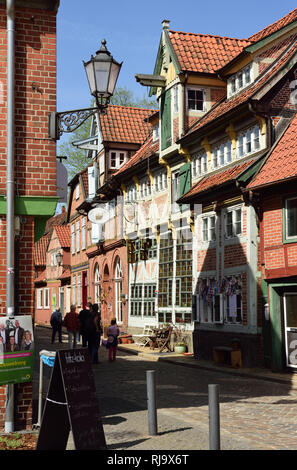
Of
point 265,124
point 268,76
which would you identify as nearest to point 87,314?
point 265,124

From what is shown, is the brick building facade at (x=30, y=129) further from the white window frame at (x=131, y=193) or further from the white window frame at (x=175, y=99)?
the white window frame at (x=131, y=193)

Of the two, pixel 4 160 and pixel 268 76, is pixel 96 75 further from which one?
pixel 268 76

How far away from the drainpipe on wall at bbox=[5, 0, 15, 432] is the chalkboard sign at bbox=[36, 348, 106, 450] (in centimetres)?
186

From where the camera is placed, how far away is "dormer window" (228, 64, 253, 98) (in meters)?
21.3

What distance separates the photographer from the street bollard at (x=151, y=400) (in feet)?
28.2

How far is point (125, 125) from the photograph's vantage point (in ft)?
118

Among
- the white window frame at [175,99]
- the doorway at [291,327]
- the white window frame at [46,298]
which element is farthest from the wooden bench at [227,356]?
the white window frame at [46,298]

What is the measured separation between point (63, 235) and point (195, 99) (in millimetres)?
27495

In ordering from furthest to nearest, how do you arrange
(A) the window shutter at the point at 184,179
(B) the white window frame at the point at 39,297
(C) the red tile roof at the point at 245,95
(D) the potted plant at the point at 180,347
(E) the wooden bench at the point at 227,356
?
(B) the white window frame at the point at 39,297 → (A) the window shutter at the point at 184,179 → (D) the potted plant at the point at 180,347 → (C) the red tile roof at the point at 245,95 → (E) the wooden bench at the point at 227,356

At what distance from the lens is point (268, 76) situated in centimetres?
2000

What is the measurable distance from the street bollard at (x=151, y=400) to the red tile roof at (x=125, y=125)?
88.1ft
